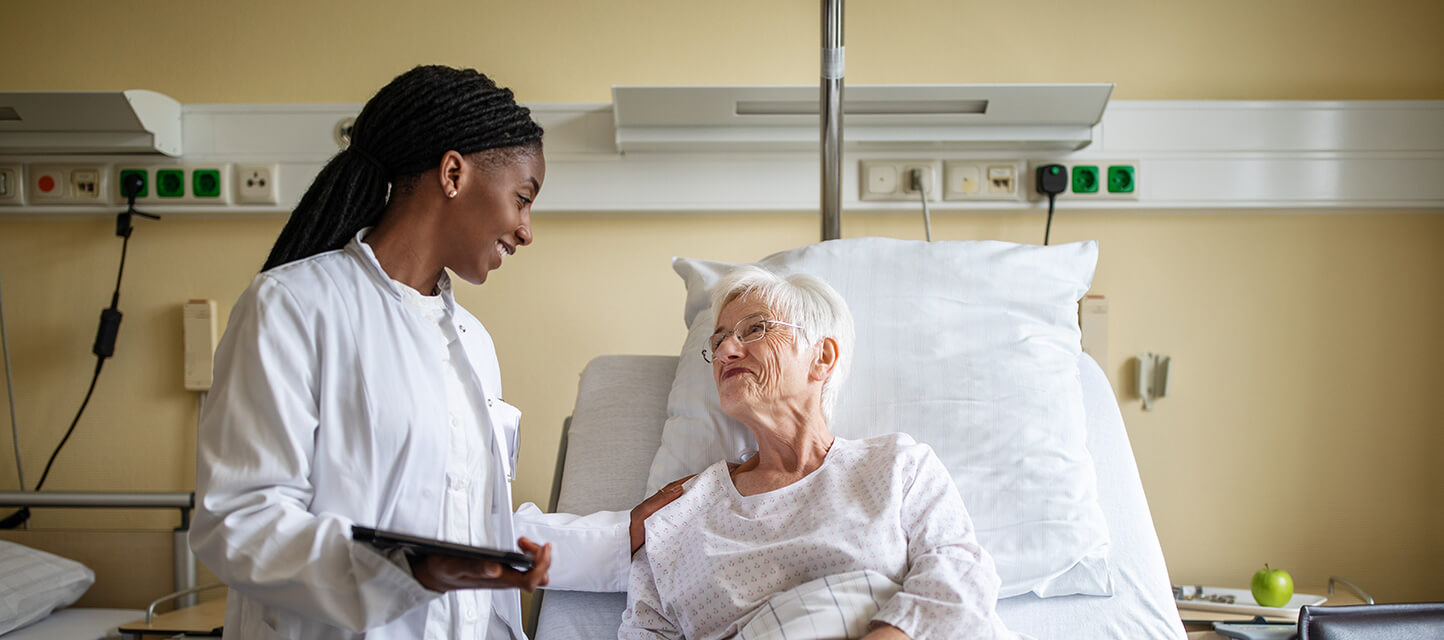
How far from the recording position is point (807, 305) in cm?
138

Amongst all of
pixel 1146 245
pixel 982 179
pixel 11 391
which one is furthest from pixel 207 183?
pixel 1146 245

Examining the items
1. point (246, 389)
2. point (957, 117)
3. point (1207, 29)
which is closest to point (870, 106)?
point (957, 117)

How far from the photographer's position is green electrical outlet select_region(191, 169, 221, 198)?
2094 millimetres

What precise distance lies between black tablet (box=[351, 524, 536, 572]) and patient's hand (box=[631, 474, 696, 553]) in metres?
0.47

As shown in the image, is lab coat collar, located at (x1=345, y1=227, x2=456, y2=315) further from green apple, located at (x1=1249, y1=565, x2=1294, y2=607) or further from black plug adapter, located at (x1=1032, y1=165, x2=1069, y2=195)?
green apple, located at (x1=1249, y1=565, x2=1294, y2=607)

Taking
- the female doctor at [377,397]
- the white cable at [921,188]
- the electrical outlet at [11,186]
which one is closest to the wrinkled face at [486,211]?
the female doctor at [377,397]

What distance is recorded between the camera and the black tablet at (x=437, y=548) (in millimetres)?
825

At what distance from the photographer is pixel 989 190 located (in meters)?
2.08

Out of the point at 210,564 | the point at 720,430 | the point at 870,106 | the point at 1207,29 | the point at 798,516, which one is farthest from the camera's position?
the point at 1207,29

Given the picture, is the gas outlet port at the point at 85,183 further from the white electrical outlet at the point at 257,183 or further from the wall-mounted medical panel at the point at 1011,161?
the white electrical outlet at the point at 257,183

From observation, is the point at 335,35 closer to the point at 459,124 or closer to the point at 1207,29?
the point at 459,124

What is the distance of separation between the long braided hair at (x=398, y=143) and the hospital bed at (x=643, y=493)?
1.83 ft

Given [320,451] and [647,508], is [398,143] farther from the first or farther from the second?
[647,508]

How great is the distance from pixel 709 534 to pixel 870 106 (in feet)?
3.50
